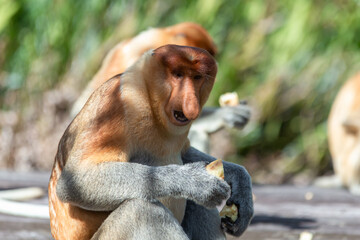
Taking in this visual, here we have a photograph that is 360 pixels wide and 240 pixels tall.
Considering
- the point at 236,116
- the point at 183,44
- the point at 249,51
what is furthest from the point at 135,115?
the point at 249,51

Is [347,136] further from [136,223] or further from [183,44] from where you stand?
[136,223]

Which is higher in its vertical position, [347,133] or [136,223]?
[136,223]

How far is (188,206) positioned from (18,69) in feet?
22.2

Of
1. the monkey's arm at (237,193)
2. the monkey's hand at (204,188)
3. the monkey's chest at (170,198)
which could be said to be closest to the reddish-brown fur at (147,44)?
the monkey's arm at (237,193)

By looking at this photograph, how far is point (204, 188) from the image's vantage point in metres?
2.79

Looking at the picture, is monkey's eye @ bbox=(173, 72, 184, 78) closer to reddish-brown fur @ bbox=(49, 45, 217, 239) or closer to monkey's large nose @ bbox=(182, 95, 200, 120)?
reddish-brown fur @ bbox=(49, 45, 217, 239)

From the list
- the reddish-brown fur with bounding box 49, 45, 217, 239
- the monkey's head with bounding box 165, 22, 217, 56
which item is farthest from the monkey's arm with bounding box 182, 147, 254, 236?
the monkey's head with bounding box 165, 22, 217, 56

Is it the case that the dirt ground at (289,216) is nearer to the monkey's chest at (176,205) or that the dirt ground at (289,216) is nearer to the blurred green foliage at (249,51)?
the monkey's chest at (176,205)

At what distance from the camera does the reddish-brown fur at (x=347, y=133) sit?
27.9ft

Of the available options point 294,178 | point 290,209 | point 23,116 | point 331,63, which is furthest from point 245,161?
point 290,209

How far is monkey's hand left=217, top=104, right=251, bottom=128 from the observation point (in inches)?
235

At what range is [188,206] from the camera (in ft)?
10.9

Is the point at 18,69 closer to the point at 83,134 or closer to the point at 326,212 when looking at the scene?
the point at 326,212

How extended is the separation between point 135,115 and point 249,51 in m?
7.32
